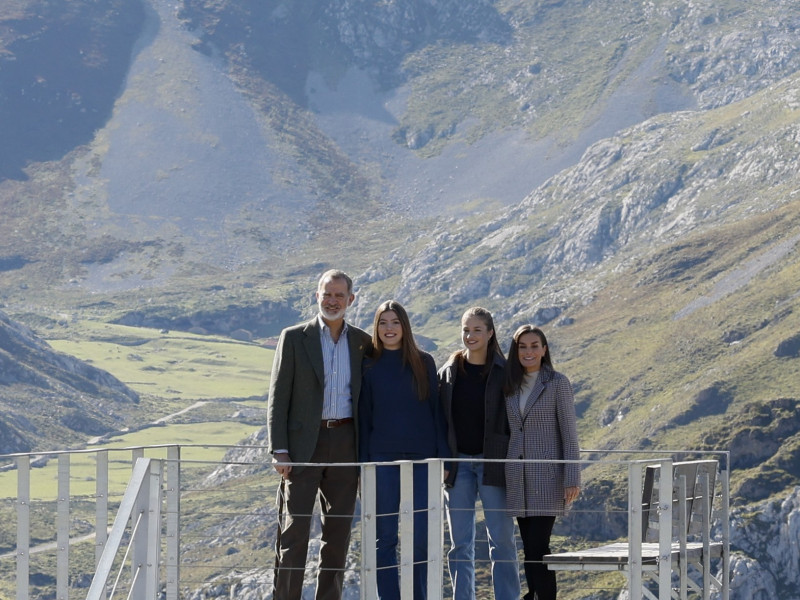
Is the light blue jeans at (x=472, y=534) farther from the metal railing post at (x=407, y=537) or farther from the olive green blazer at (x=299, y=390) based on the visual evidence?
the metal railing post at (x=407, y=537)

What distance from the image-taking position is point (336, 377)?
43.4ft

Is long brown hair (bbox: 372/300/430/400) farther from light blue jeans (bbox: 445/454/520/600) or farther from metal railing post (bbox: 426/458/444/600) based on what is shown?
metal railing post (bbox: 426/458/444/600)

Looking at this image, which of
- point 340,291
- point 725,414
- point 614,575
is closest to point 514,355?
point 340,291

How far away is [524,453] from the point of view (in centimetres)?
1318

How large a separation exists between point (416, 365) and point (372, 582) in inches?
80.1

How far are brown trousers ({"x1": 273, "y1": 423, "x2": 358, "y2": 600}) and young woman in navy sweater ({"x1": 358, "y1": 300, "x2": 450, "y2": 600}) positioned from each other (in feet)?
0.80

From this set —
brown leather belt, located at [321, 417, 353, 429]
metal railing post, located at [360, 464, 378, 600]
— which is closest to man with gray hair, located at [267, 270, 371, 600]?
brown leather belt, located at [321, 417, 353, 429]

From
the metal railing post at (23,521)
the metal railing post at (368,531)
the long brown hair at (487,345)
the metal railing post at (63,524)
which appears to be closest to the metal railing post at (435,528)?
the metal railing post at (368,531)

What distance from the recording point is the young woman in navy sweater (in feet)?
42.8

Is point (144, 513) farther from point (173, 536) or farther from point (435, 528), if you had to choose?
point (435, 528)

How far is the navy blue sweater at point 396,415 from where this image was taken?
13094 millimetres

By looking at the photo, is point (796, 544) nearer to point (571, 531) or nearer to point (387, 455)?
point (571, 531)

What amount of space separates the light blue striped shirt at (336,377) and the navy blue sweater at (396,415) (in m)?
0.15

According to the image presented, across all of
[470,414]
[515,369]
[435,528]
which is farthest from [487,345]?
[435,528]
